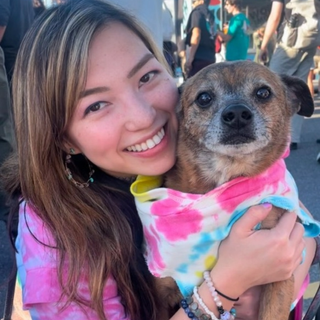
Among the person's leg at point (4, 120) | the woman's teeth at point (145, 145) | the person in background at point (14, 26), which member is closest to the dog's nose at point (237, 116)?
the woman's teeth at point (145, 145)

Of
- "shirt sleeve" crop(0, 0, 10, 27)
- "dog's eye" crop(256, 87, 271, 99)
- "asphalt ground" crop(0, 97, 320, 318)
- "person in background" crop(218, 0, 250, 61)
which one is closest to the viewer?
"dog's eye" crop(256, 87, 271, 99)

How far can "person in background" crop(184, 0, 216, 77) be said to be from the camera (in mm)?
6523

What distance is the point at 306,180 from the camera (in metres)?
4.86

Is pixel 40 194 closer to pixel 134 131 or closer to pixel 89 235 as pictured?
pixel 89 235

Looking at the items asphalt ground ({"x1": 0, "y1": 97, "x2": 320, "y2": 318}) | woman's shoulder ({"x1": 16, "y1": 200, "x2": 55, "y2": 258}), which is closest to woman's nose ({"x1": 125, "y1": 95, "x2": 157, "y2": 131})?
woman's shoulder ({"x1": 16, "y1": 200, "x2": 55, "y2": 258})

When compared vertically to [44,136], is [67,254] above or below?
below

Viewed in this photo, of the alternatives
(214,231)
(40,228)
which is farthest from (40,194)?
(214,231)

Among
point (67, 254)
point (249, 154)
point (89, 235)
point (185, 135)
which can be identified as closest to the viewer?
point (67, 254)

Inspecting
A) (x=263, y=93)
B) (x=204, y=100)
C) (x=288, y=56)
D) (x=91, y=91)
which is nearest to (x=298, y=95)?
(x=263, y=93)

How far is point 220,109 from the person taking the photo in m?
1.92

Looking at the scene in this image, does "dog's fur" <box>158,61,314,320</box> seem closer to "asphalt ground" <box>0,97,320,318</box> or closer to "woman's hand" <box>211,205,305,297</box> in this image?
"woman's hand" <box>211,205,305,297</box>

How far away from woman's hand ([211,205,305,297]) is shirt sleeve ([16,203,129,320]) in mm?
382

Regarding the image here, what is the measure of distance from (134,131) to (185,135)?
457 mm

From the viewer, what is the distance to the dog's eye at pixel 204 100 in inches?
80.1
